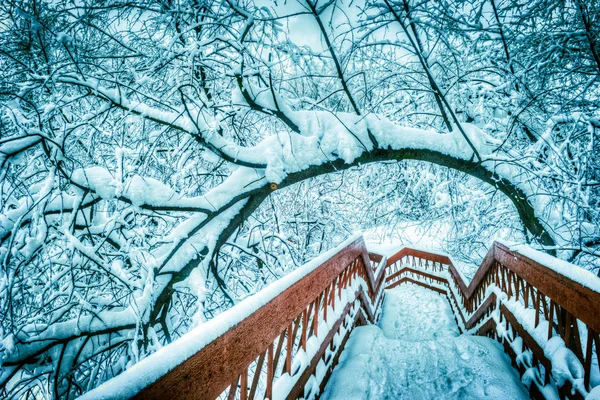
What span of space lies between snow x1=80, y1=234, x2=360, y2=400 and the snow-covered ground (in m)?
1.47

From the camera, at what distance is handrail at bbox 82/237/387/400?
96 cm

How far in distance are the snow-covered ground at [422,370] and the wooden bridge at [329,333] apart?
13 cm

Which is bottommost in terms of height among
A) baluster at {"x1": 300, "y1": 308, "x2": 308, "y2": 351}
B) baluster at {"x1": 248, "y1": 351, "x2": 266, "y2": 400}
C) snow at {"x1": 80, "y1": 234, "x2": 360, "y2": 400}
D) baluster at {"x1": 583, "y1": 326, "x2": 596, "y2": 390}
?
baluster at {"x1": 583, "y1": 326, "x2": 596, "y2": 390}

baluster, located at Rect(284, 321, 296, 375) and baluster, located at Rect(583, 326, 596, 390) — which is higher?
baluster, located at Rect(284, 321, 296, 375)

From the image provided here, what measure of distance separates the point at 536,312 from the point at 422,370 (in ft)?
3.83

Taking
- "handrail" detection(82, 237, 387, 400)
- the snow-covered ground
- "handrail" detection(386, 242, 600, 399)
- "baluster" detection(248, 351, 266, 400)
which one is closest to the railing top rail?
"handrail" detection(386, 242, 600, 399)

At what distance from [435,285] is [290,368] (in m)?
8.41

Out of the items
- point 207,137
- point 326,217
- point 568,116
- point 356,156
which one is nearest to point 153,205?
point 207,137

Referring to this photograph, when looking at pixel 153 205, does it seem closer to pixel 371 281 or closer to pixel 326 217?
pixel 371 281

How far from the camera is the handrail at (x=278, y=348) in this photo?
96cm

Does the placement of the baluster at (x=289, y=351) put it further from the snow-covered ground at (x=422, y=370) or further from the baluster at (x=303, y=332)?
the snow-covered ground at (x=422, y=370)

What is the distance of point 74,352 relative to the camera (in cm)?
240

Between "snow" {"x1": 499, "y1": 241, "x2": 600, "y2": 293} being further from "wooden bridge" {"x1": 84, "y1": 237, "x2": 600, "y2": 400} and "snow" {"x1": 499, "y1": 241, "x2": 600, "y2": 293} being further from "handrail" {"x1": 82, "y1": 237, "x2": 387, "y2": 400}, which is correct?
"handrail" {"x1": 82, "y1": 237, "x2": 387, "y2": 400}

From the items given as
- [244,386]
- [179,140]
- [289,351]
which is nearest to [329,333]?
[289,351]
